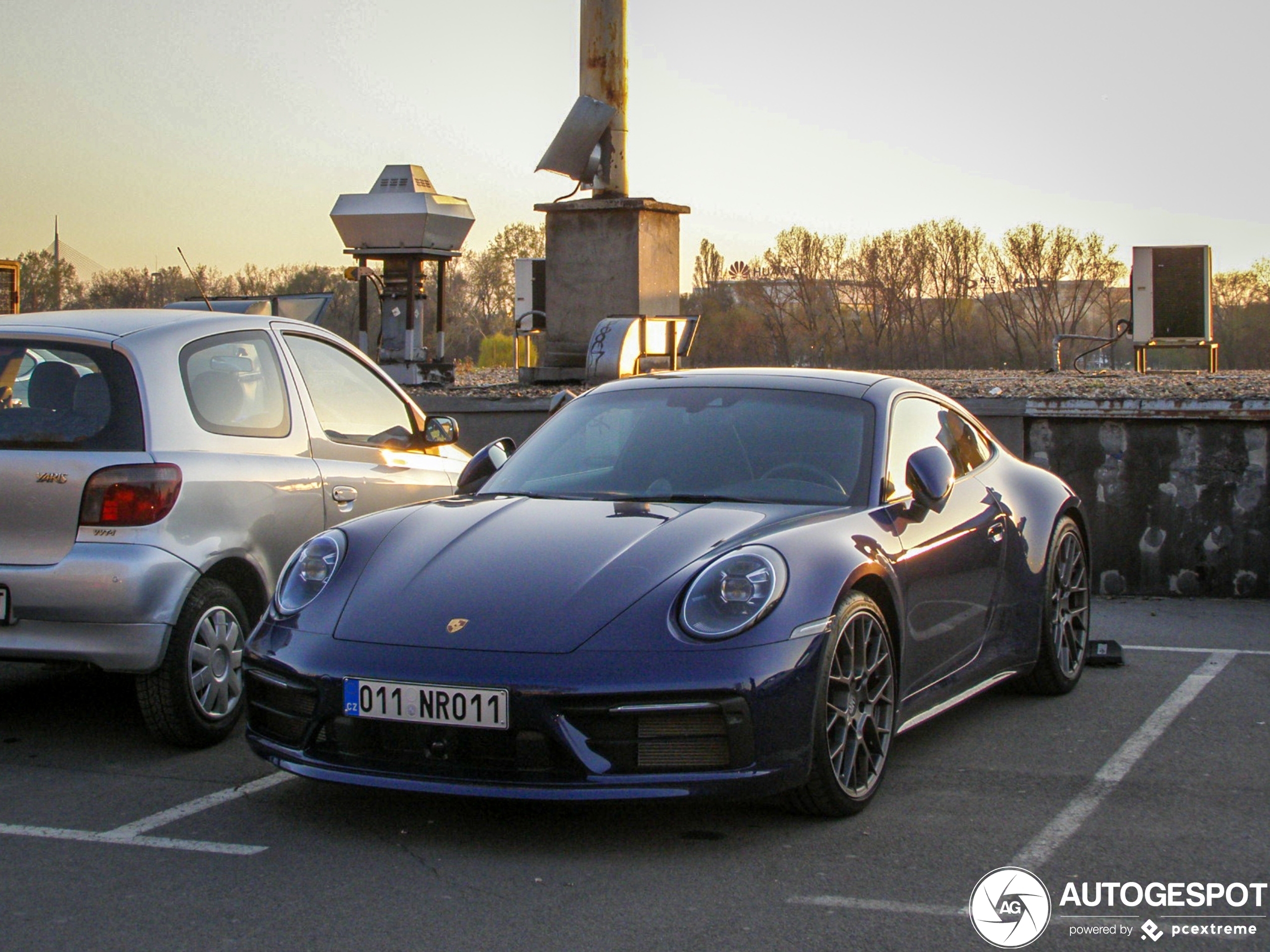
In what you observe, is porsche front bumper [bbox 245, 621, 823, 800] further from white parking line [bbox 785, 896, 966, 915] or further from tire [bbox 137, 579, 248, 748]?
tire [bbox 137, 579, 248, 748]

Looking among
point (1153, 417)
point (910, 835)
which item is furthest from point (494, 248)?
point (910, 835)

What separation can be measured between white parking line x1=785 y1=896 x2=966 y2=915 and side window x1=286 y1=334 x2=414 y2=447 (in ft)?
10.7

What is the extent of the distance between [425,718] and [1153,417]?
712cm

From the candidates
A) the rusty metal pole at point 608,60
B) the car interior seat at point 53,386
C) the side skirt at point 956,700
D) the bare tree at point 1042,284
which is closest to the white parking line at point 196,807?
the car interior seat at point 53,386

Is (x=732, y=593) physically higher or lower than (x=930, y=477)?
lower

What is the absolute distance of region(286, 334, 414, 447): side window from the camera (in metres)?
6.22

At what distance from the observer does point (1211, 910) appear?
3562 millimetres

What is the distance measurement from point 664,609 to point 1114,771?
184 centimetres

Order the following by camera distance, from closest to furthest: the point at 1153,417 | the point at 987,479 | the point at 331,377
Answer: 1. the point at 987,479
2. the point at 331,377
3. the point at 1153,417

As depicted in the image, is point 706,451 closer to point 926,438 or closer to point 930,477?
point 930,477

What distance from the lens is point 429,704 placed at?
3939mm

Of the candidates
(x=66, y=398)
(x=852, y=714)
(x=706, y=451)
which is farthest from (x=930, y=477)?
(x=66, y=398)

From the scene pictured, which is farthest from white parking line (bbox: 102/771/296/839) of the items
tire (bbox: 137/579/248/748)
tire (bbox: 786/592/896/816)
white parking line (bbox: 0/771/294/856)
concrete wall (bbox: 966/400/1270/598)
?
concrete wall (bbox: 966/400/1270/598)

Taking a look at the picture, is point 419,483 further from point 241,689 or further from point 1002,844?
point 1002,844
